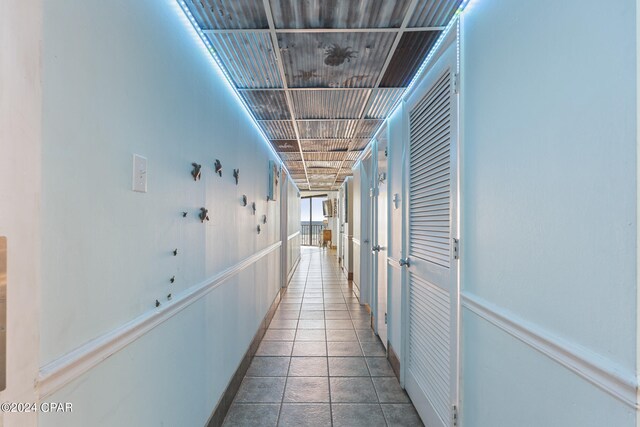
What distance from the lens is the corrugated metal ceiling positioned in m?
1.76

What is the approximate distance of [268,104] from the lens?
3135 mm

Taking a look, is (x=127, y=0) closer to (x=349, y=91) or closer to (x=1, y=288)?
(x=1, y=288)

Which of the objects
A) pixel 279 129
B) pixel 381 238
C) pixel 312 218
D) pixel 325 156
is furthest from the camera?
pixel 312 218

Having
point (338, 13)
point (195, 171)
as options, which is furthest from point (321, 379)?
point (338, 13)

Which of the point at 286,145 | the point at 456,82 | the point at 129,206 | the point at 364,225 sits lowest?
the point at 364,225

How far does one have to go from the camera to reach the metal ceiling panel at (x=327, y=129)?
3.82 metres

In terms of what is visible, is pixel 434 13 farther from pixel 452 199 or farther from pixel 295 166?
pixel 295 166

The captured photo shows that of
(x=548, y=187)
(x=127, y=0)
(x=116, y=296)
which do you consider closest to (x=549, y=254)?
(x=548, y=187)

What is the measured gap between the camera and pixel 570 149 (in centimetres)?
89

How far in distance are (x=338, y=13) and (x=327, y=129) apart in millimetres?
2273

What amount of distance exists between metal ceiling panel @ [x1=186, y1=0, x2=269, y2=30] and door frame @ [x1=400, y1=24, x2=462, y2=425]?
0.98m

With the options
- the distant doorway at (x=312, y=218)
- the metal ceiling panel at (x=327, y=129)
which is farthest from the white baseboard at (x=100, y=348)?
the distant doorway at (x=312, y=218)

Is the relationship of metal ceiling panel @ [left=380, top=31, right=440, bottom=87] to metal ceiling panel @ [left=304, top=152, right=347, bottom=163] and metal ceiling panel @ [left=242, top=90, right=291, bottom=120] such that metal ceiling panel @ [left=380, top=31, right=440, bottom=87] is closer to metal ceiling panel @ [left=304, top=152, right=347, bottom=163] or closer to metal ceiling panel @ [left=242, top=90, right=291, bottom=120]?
metal ceiling panel @ [left=242, top=90, right=291, bottom=120]

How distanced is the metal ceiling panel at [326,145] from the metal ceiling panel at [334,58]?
1.88 metres
